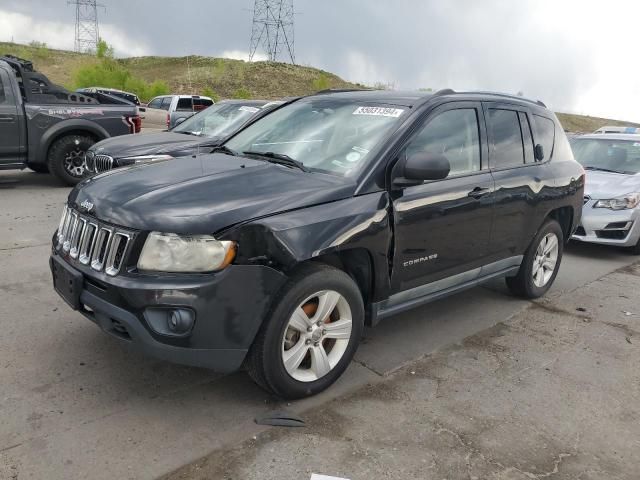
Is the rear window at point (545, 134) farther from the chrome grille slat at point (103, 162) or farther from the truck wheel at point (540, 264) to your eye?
the chrome grille slat at point (103, 162)

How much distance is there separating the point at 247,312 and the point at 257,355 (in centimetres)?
28

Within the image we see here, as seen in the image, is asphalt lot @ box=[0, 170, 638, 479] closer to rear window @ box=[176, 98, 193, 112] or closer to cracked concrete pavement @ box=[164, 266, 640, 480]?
cracked concrete pavement @ box=[164, 266, 640, 480]

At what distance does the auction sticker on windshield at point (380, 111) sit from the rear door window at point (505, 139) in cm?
97

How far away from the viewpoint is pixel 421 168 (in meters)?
3.46

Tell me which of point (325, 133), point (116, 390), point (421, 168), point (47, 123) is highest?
point (325, 133)

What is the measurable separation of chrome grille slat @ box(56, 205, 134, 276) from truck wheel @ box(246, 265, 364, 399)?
32.9 inches

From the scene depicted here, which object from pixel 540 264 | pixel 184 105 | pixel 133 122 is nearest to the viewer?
pixel 540 264

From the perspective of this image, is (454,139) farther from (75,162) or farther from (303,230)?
(75,162)

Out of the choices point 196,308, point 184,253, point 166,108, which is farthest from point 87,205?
point 166,108

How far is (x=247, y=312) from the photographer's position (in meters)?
2.91

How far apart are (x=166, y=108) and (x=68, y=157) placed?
57.8 feet

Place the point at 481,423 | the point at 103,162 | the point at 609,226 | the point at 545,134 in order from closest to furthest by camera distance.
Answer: the point at 481,423
the point at 545,134
the point at 609,226
the point at 103,162

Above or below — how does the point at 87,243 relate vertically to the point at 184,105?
below

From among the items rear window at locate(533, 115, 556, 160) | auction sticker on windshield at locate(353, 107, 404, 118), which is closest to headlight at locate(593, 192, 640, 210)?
rear window at locate(533, 115, 556, 160)
